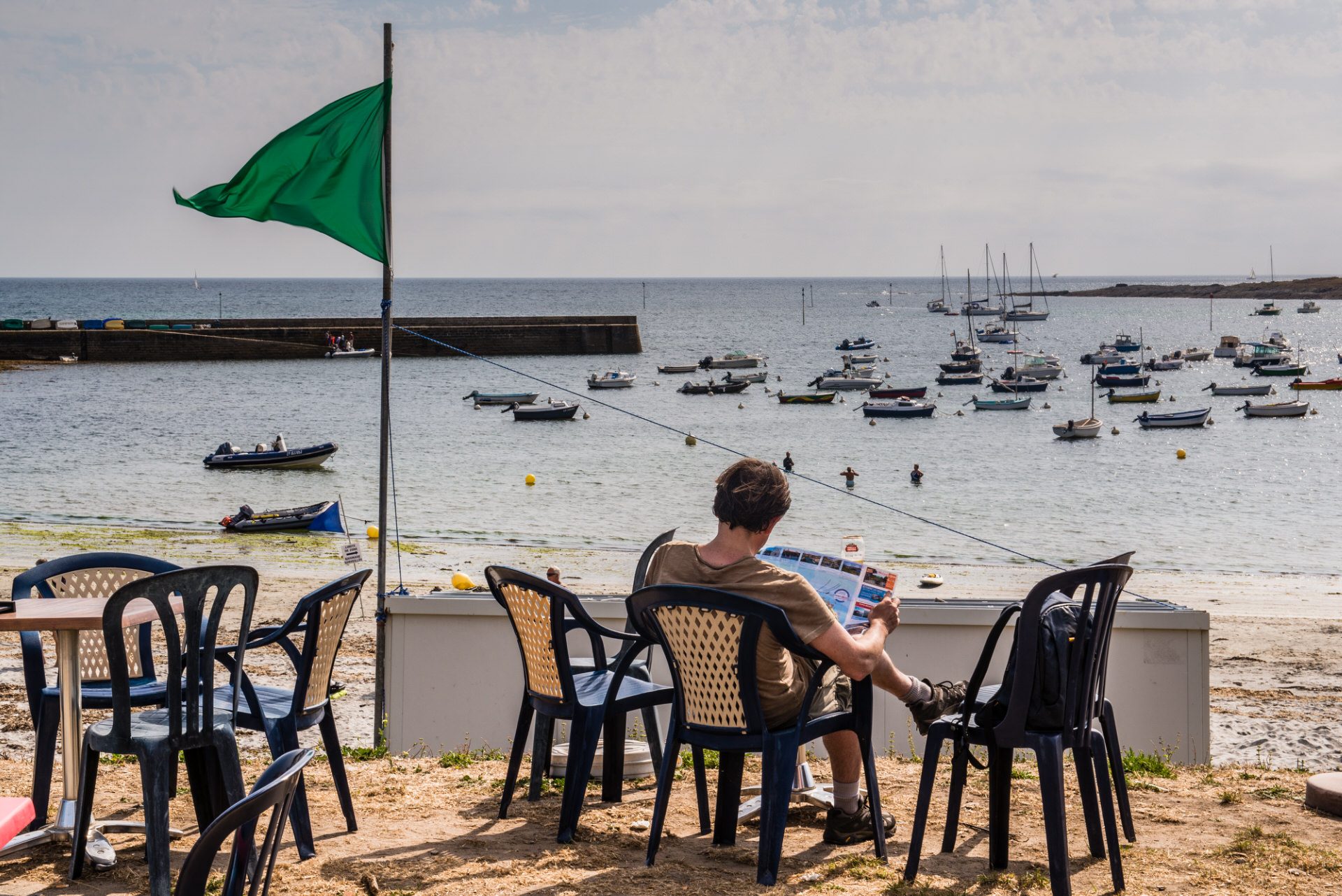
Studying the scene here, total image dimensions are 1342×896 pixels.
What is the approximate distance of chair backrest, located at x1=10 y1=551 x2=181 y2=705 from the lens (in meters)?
4.16

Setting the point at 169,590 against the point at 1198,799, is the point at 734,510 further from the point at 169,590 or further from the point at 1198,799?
the point at 1198,799

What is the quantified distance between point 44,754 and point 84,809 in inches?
28.7

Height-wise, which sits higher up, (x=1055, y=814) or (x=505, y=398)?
(x=505, y=398)

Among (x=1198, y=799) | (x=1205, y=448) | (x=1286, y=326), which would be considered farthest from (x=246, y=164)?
(x=1286, y=326)

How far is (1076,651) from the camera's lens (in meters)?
3.42

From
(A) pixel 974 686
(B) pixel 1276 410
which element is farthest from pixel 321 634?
(B) pixel 1276 410

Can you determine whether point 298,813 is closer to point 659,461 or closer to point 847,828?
point 847,828

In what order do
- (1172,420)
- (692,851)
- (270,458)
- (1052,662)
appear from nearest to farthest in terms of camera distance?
1. (1052,662)
2. (692,851)
3. (270,458)
4. (1172,420)

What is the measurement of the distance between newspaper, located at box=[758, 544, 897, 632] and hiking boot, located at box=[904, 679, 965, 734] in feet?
1.16

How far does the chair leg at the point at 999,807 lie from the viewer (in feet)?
12.1

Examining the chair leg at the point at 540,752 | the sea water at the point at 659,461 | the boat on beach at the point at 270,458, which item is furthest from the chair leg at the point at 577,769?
the boat on beach at the point at 270,458

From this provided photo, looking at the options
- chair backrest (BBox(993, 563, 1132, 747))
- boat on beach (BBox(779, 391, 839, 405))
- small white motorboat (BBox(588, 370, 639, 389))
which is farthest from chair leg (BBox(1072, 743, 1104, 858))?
small white motorboat (BBox(588, 370, 639, 389))

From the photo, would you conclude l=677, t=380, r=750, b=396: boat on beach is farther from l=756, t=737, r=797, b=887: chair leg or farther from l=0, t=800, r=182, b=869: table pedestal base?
l=756, t=737, r=797, b=887: chair leg

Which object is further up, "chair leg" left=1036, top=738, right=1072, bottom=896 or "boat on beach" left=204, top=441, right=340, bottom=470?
"chair leg" left=1036, top=738, right=1072, bottom=896
